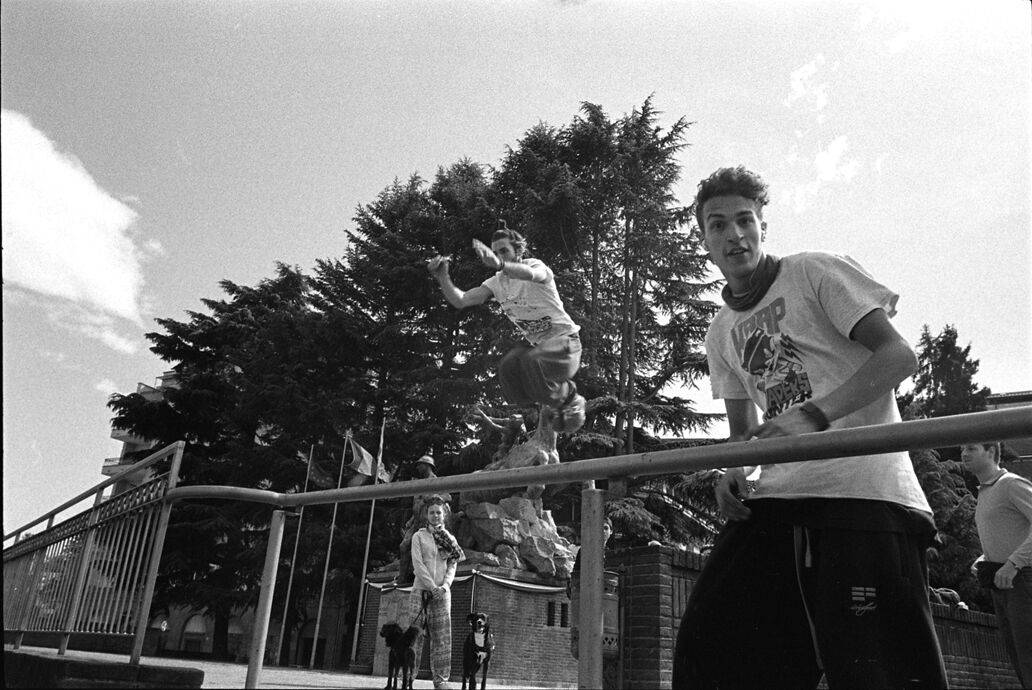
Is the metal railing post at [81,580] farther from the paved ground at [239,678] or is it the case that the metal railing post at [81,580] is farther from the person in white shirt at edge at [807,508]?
the person in white shirt at edge at [807,508]

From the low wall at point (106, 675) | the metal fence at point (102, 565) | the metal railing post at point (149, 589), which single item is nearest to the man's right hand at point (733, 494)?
the low wall at point (106, 675)

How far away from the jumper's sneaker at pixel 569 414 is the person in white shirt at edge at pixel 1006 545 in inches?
126

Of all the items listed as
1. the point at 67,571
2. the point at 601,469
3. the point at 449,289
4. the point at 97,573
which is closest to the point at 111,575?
the point at 97,573

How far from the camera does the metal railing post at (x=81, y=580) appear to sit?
13.0ft

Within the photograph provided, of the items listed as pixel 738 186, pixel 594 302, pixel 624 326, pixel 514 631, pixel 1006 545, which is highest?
pixel 594 302

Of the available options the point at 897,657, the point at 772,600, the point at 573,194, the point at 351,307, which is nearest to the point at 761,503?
the point at 772,600

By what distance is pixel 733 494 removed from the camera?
1.55 metres

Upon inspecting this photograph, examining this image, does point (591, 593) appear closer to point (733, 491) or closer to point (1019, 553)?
point (733, 491)

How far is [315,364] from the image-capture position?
23250 mm

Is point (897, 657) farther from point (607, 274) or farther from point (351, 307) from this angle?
point (351, 307)

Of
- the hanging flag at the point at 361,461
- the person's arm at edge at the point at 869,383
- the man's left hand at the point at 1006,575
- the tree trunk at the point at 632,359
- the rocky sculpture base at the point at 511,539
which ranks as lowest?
the man's left hand at the point at 1006,575

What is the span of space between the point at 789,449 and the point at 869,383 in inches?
8.0

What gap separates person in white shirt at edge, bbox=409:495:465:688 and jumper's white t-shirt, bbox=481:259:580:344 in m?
1.83

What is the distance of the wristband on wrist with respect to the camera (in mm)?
1310
